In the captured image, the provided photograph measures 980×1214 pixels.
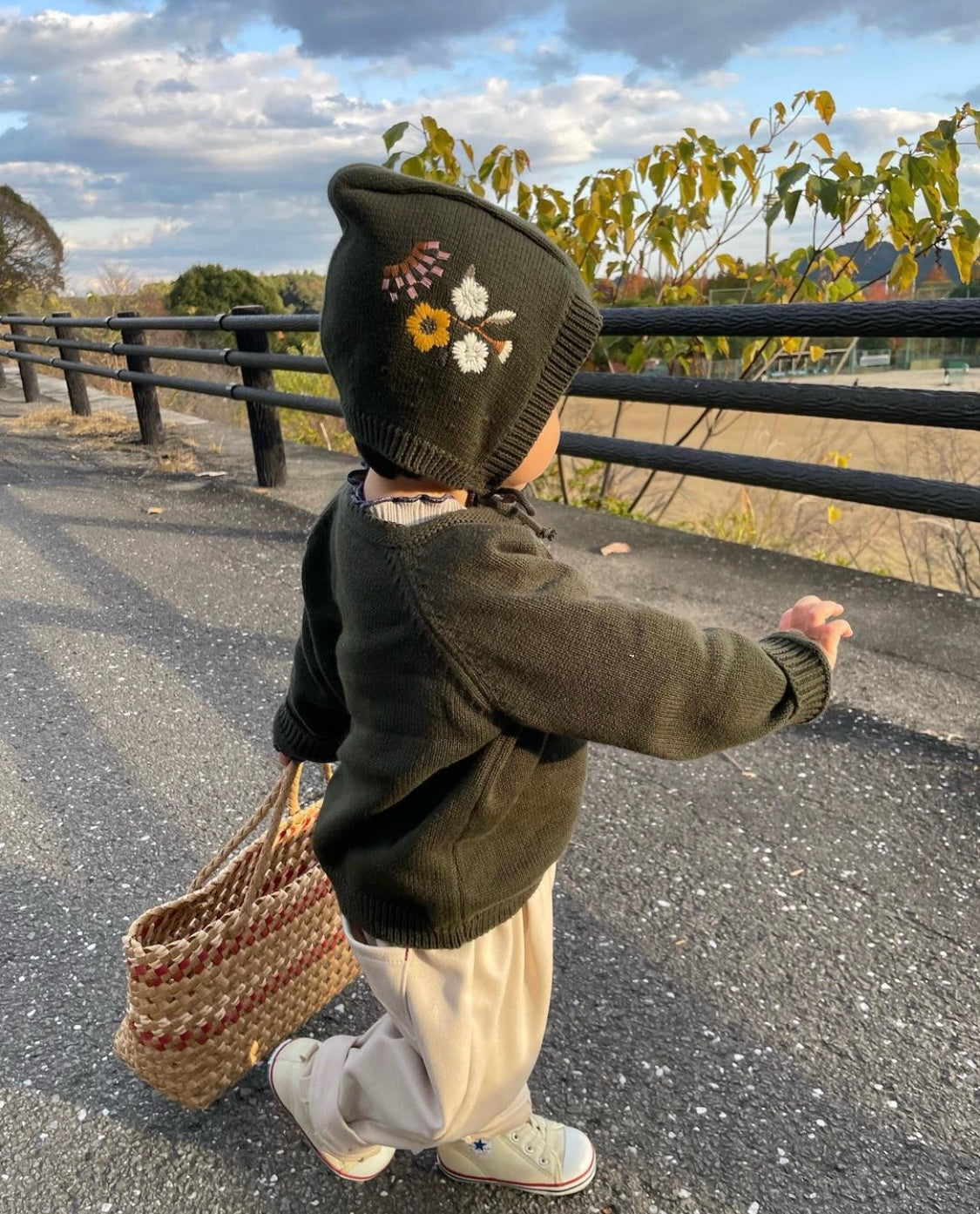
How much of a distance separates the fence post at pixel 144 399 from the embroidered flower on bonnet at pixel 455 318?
6904mm

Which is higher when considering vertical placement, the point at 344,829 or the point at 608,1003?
the point at 344,829

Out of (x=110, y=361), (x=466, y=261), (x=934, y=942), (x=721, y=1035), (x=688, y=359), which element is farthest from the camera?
(x=110, y=361)

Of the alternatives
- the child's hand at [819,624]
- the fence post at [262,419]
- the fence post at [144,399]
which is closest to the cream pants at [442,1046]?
the child's hand at [819,624]

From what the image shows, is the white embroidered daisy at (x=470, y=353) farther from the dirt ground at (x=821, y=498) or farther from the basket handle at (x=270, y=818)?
the dirt ground at (x=821, y=498)

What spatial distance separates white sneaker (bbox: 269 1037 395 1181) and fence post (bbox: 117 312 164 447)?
22.0 ft

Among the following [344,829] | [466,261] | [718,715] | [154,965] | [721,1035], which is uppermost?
[466,261]

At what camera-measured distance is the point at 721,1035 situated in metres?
1.90

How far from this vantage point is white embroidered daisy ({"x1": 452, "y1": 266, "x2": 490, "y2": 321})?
50.8 inches

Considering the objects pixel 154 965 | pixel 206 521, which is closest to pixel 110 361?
pixel 206 521

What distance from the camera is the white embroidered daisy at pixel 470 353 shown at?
4.26 ft

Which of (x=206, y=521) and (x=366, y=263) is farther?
(x=206, y=521)

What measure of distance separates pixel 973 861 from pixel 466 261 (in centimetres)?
188

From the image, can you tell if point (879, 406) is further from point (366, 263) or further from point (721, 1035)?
point (366, 263)

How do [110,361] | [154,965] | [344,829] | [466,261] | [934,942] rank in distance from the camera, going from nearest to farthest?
1. [466,261]
2. [344,829]
3. [154,965]
4. [934,942]
5. [110,361]
